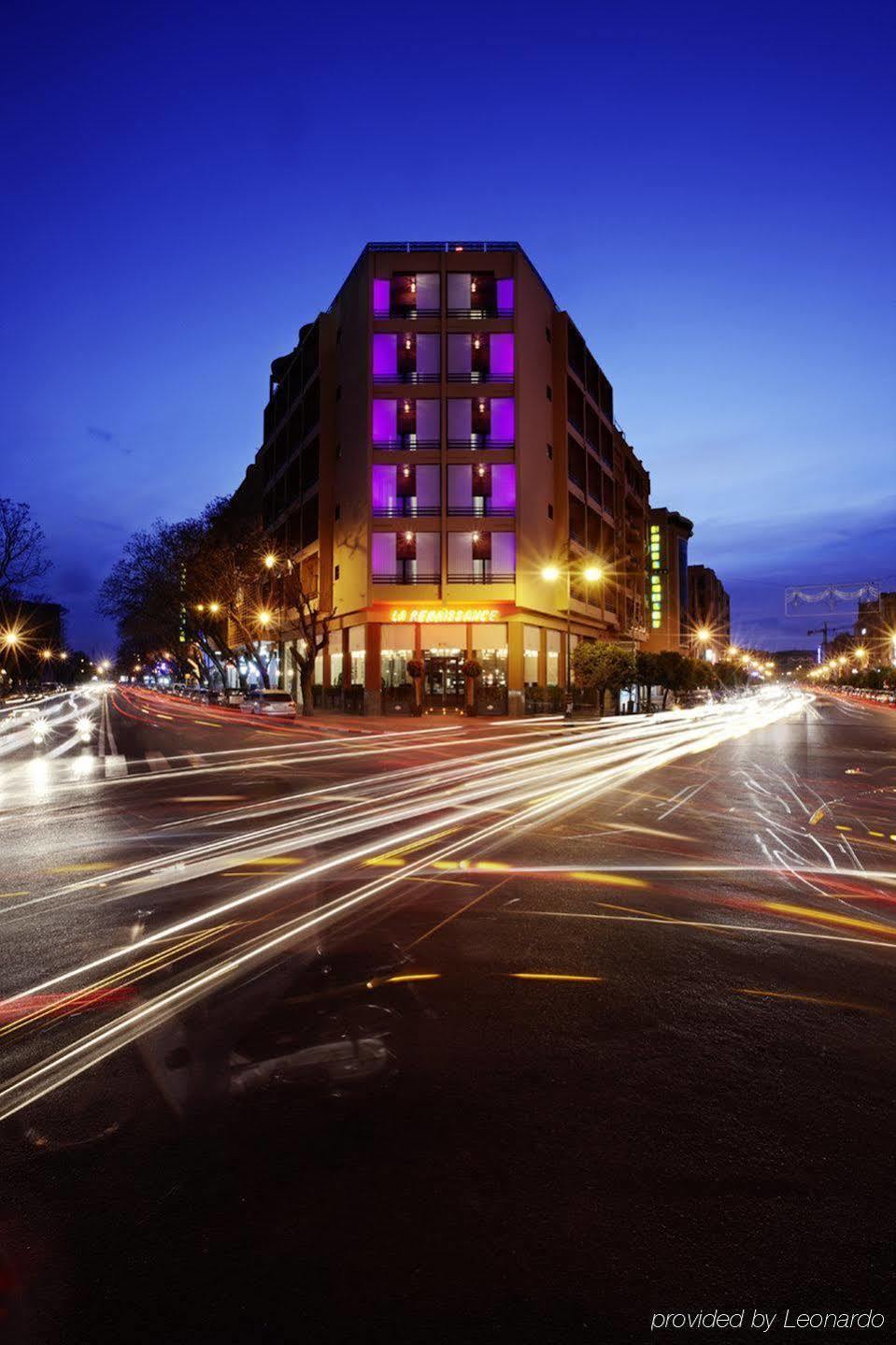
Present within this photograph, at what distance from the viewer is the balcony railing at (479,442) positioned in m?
47.6

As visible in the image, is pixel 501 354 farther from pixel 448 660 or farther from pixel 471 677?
pixel 471 677

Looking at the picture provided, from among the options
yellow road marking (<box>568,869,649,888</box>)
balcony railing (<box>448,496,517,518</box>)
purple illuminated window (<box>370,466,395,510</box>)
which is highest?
purple illuminated window (<box>370,466,395,510</box>)

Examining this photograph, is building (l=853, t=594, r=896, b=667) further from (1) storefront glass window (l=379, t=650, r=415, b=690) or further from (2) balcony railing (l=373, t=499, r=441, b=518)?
(1) storefront glass window (l=379, t=650, r=415, b=690)

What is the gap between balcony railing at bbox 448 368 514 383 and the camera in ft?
156

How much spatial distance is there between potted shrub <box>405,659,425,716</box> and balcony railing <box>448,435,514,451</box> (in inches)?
495

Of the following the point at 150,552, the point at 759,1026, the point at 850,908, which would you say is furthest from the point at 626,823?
the point at 150,552

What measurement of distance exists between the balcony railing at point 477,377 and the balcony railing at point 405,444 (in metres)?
3.69

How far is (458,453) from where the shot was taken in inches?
1864

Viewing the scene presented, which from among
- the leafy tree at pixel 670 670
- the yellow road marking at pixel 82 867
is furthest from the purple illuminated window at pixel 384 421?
the yellow road marking at pixel 82 867


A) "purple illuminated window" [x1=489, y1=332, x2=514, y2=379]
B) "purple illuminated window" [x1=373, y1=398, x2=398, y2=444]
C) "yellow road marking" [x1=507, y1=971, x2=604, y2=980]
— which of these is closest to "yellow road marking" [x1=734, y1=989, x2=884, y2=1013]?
"yellow road marking" [x1=507, y1=971, x2=604, y2=980]

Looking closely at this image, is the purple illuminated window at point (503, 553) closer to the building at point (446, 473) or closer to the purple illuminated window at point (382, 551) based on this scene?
the building at point (446, 473)

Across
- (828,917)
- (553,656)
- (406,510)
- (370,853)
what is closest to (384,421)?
(406,510)

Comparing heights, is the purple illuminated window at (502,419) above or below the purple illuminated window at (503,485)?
above

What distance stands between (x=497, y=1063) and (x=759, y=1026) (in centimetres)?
157
